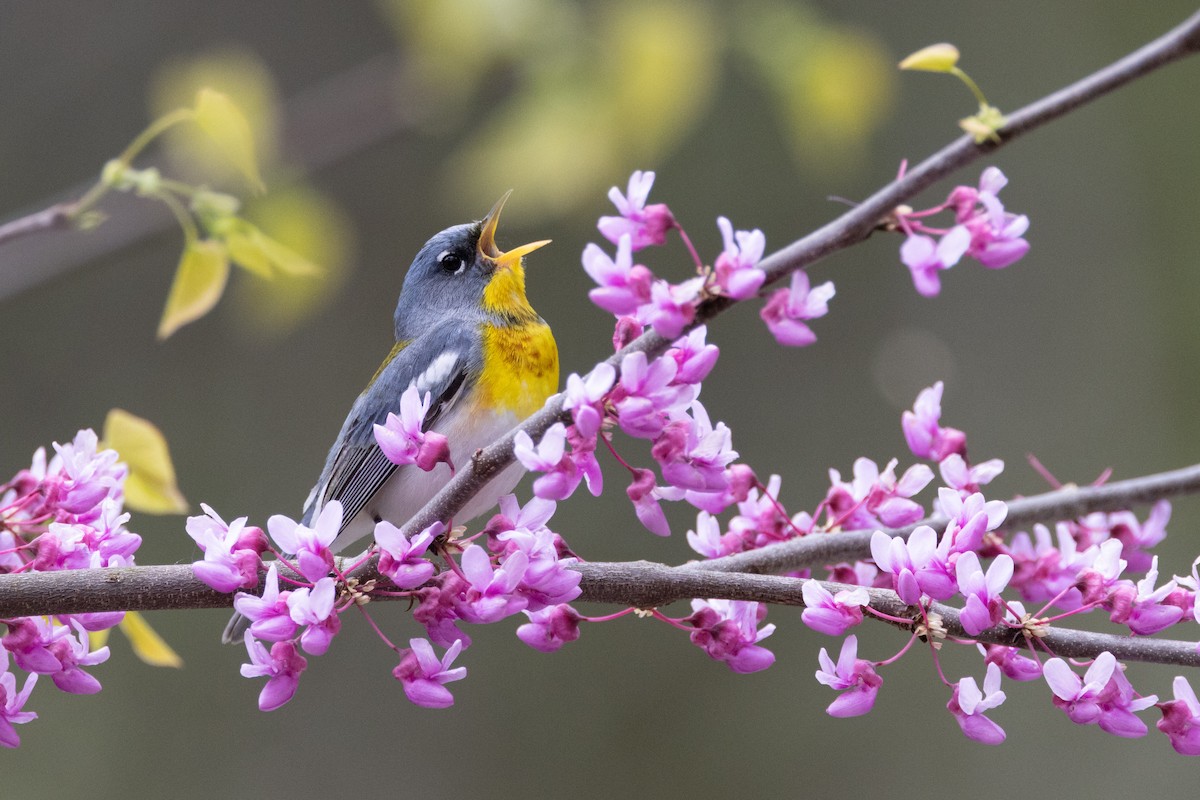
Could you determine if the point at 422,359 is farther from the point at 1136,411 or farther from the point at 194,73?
the point at 1136,411

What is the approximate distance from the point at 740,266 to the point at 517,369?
0.72 m

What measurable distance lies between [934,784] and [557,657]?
4.04ft

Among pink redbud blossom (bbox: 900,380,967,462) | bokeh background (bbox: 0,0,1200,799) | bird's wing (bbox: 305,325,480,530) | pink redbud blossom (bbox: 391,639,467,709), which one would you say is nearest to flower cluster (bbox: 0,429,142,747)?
pink redbud blossom (bbox: 391,639,467,709)

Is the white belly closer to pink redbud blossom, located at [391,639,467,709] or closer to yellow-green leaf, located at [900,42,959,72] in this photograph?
pink redbud blossom, located at [391,639,467,709]

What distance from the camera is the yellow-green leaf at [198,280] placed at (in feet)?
3.29

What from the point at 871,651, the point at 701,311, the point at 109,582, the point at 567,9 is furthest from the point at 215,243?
the point at 871,651

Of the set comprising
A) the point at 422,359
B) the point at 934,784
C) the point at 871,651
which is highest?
the point at 422,359

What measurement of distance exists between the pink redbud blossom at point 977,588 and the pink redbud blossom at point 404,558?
34 centimetres

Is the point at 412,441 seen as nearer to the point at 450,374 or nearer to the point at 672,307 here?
the point at 672,307

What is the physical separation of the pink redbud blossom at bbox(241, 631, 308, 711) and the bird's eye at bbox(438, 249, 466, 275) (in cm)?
70

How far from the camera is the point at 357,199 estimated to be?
4.02 m

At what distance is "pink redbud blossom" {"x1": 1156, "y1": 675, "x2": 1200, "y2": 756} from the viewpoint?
86 cm

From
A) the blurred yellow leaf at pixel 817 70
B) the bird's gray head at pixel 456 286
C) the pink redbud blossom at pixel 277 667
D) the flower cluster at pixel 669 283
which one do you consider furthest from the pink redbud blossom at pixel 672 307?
the blurred yellow leaf at pixel 817 70

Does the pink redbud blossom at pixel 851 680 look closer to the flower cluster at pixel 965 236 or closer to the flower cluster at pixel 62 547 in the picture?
the flower cluster at pixel 965 236
